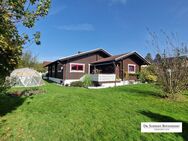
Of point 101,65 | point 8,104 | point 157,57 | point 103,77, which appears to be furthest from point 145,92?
point 101,65

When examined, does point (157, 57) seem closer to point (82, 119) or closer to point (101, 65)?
point (82, 119)

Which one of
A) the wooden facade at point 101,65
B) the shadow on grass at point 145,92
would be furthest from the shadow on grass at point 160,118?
the wooden facade at point 101,65

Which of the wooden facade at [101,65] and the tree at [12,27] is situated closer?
the tree at [12,27]

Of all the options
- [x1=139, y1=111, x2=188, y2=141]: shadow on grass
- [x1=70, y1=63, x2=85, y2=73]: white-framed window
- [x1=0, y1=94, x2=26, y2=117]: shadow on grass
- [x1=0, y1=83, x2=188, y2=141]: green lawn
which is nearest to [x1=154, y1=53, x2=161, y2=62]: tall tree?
[x1=0, y1=83, x2=188, y2=141]: green lawn

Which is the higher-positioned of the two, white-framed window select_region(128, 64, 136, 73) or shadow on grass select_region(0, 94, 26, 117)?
white-framed window select_region(128, 64, 136, 73)

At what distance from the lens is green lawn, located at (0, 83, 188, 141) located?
6.64 metres

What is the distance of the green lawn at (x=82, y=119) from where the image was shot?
21.8 feet

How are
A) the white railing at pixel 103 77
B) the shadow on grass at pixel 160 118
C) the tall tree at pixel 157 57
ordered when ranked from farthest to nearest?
the white railing at pixel 103 77 → the tall tree at pixel 157 57 → the shadow on grass at pixel 160 118

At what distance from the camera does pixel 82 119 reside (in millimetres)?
8023

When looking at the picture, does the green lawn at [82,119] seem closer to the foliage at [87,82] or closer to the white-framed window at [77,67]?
the foliage at [87,82]

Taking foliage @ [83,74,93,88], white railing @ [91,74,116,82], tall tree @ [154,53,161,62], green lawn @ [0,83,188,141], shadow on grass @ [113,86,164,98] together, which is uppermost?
tall tree @ [154,53,161,62]

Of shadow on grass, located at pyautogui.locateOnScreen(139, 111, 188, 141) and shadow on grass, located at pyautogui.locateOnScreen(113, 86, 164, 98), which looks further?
shadow on grass, located at pyautogui.locateOnScreen(113, 86, 164, 98)

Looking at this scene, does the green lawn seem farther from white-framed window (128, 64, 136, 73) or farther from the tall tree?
white-framed window (128, 64, 136, 73)

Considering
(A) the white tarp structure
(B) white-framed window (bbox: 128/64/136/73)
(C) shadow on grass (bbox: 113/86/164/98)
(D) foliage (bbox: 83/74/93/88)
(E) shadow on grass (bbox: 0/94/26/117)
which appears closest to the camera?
(E) shadow on grass (bbox: 0/94/26/117)
